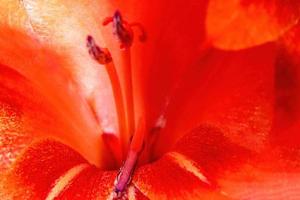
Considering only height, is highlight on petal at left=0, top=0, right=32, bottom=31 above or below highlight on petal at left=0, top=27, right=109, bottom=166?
above

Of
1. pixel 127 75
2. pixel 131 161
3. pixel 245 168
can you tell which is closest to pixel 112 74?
pixel 127 75

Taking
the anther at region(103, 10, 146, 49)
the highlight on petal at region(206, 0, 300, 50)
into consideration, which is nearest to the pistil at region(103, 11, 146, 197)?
the anther at region(103, 10, 146, 49)

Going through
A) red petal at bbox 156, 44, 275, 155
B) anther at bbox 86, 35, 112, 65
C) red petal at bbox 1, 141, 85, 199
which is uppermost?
anther at bbox 86, 35, 112, 65

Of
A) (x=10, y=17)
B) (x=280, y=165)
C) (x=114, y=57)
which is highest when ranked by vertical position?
(x=10, y=17)

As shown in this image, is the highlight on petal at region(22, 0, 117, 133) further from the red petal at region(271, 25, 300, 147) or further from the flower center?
the red petal at region(271, 25, 300, 147)

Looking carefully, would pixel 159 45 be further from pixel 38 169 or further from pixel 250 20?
pixel 38 169

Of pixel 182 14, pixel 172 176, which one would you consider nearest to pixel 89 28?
pixel 182 14

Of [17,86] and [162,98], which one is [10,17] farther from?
[162,98]

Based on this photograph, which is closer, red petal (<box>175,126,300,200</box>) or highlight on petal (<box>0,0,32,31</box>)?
red petal (<box>175,126,300,200</box>)
